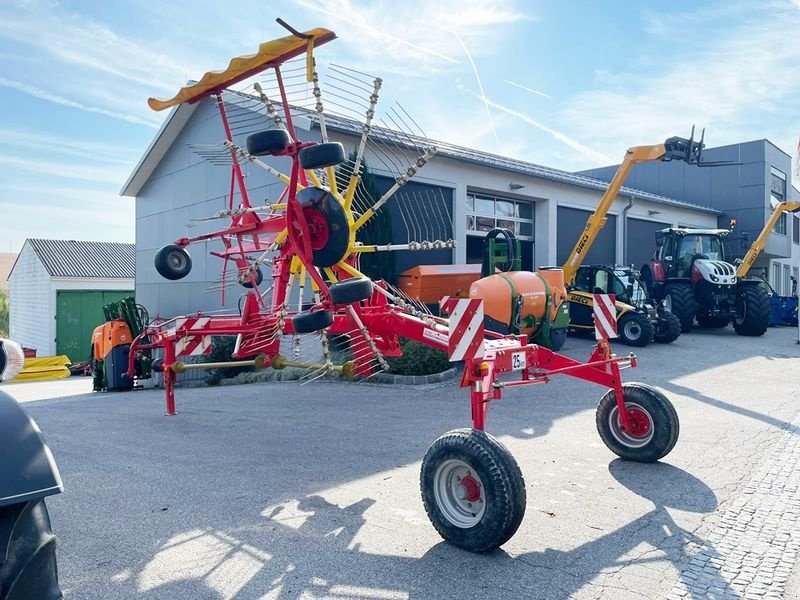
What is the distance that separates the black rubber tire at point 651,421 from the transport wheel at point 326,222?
104 inches

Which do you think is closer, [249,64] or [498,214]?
[249,64]

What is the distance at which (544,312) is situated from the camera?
10.2 metres

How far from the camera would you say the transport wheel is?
5145mm

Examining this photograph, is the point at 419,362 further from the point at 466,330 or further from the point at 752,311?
the point at 752,311

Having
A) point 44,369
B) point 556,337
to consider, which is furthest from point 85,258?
point 556,337

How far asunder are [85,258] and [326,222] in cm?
3050

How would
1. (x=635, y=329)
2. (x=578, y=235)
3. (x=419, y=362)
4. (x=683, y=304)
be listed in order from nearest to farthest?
(x=419, y=362) < (x=635, y=329) < (x=683, y=304) < (x=578, y=235)

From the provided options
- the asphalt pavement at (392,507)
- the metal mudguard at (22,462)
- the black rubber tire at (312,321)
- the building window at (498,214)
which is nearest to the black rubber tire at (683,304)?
the building window at (498,214)

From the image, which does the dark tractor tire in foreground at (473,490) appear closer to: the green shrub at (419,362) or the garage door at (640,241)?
the green shrub at (419,362)

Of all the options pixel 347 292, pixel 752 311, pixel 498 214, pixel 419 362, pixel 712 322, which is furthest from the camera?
pixel 712 322

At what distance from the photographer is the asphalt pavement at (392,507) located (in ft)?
11.0

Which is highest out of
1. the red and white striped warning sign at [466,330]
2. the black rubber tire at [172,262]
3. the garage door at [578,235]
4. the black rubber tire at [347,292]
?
the garage door at [578,235]

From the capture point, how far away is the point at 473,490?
3893mm

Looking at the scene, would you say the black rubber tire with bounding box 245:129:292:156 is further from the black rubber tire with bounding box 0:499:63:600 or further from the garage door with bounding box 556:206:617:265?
the garage door with bounding box 556:206:617:265
